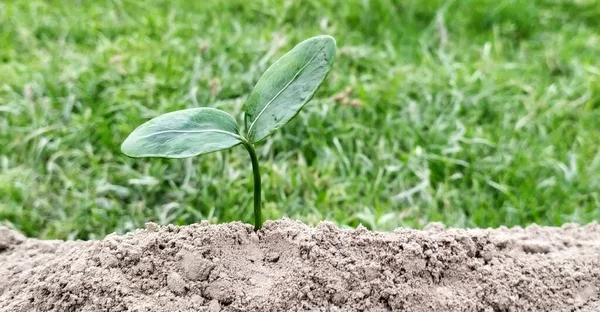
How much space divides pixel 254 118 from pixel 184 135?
0.17 m

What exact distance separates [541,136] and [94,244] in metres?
1.88

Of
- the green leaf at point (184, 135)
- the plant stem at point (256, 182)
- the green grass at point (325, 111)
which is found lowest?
the green grass at point (325, 111)

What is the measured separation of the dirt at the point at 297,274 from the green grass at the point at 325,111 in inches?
24.6

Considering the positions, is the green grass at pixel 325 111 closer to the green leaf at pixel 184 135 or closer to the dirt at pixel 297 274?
the dirt at pixel 297 274

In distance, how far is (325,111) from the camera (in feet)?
8.67

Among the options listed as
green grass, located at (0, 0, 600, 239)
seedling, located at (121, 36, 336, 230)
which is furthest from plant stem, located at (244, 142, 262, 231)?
green grass, located at (0, 0, 600, 239)

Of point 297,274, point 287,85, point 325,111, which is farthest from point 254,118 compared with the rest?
point 325,111

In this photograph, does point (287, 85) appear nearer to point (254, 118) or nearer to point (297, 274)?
point (254, 118)

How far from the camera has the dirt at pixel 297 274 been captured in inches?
53.2

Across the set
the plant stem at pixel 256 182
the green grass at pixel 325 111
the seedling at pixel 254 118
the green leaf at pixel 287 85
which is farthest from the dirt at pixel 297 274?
the green grass at pixel 325 111

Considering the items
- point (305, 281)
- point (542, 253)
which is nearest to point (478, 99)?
point (542, 253)

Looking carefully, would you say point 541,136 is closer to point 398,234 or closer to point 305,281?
point 398,234

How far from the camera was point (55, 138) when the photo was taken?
253 centimetres

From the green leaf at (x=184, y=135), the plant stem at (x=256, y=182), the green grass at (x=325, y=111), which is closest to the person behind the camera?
the green leaf at (x=184, y=135)
